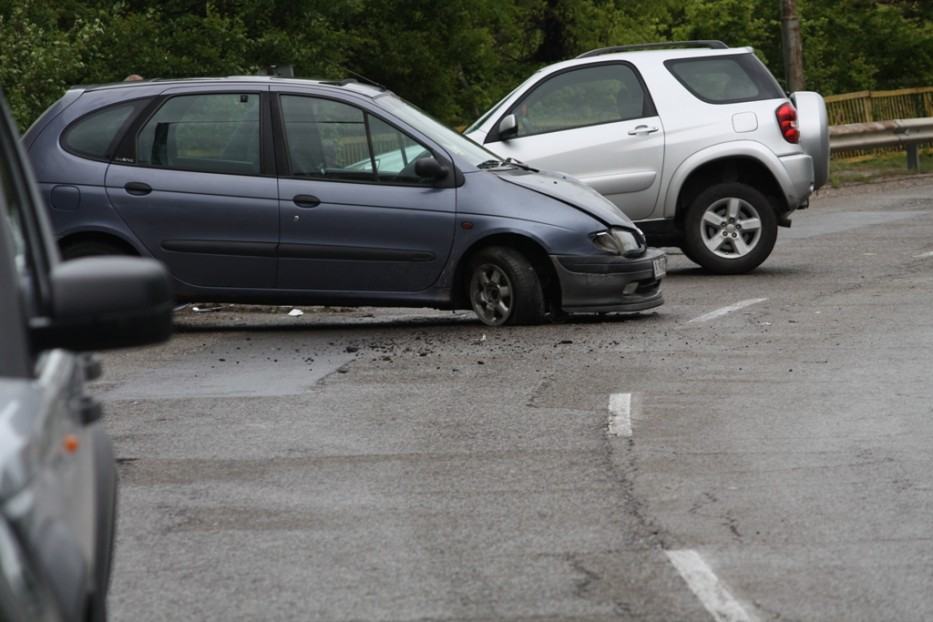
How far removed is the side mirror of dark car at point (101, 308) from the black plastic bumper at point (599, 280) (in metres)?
9.68

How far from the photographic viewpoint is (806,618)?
17.8 ft

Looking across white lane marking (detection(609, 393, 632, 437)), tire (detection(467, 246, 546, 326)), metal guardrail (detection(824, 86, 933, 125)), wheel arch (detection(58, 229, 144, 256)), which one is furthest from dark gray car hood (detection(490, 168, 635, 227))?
metal guardrail (detection(824, 86, 933, 125))

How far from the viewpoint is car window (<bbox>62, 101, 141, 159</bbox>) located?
13.3m

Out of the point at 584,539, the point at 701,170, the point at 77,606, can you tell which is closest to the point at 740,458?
the point at 584,539

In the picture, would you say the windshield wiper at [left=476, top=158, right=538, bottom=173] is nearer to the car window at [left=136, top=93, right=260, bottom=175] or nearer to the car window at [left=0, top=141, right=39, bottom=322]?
the car window at [left=136, top=93, right=260, bottom=175]

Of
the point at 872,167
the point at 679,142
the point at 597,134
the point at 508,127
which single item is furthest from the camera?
the point at 872,167

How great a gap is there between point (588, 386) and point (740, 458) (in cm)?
242

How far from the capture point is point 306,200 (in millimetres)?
13039

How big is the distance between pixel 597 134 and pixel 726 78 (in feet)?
4.13

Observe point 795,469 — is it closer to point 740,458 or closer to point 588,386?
point 740,458

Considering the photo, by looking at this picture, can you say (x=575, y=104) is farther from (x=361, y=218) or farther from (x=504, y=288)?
(x=361, y=218)

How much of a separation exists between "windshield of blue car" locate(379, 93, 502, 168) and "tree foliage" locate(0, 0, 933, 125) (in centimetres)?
795

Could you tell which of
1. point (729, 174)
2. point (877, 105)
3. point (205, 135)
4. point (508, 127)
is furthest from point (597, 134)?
point (877, 105)

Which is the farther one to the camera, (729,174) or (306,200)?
(729,174)
